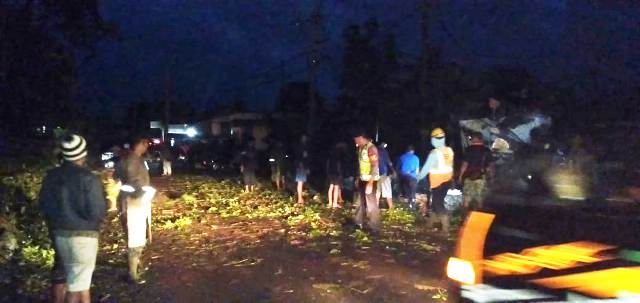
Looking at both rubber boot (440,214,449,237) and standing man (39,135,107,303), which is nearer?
standing man (39,135,107,303)

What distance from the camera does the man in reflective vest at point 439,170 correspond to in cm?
1243

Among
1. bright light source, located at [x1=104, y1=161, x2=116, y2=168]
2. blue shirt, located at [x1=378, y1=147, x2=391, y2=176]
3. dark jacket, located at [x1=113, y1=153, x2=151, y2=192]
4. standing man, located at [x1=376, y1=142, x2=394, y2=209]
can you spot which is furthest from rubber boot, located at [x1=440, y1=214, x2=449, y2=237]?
dark jacket, located at [x1=113, y1=153, x2=151, y2=192]

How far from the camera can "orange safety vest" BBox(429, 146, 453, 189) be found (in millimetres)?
12391

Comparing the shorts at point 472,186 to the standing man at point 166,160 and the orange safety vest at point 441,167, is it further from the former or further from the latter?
the standing man at point 166,160

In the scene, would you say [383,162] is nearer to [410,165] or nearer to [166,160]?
[410,165]

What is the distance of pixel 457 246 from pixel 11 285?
19.1 feet

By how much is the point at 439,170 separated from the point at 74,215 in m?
7.27

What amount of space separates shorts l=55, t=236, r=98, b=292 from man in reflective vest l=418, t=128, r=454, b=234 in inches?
278

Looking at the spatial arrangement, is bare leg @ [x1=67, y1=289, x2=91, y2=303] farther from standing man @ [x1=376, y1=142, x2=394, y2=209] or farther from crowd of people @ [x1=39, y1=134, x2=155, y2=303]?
standing man @ [x1=376, y1=142, x2=394, y2=209]

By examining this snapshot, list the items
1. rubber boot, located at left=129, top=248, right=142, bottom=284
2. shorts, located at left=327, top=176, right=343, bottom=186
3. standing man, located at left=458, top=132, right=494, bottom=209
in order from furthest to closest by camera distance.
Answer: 1. shorts, located at left=327, top=176, right=343, bottom=186
2. standing man, located at left=458, top=132, right=494, bottom=209
3. rubber boot, located at left=129, top=248, right=142, bottom=284

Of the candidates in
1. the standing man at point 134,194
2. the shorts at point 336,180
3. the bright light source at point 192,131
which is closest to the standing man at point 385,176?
the shorts at point 336,180

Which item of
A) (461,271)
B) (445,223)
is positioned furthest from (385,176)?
(461,271)

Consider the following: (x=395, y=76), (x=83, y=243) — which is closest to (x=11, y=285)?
(x=83, y=243)

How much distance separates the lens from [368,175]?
40.7ft
